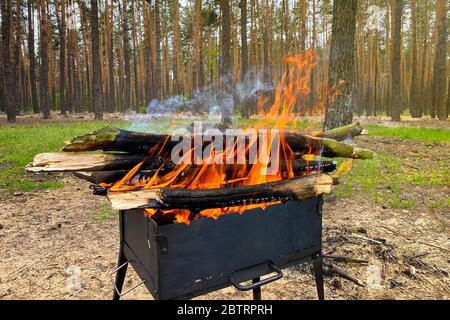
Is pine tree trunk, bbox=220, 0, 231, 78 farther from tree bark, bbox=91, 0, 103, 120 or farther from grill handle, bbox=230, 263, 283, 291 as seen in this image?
grill handle, bbox=230, 263, 283, 291

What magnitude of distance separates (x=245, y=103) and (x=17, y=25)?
17455 millimetres

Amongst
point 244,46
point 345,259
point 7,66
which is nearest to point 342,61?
point 345,259

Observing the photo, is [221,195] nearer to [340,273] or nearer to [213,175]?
[213,175]

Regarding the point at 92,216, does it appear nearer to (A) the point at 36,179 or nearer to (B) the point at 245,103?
(A) the point at 36,179

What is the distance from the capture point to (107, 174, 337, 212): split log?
75.7 inches

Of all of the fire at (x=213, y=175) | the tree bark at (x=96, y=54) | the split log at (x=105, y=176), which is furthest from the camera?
the tree bark at (x=96, y=54)

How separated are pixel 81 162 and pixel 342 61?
6.40m

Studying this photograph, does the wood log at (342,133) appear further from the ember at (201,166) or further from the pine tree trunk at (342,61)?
the pine tree trunk at (342,61)

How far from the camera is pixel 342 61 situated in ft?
23.5

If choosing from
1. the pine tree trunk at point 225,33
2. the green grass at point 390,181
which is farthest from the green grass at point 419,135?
the pine tree trunk at point 225,33

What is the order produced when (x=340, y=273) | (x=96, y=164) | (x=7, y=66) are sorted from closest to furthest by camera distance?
(x=96, y=164)
(x=340, y=273)
(x=7, y=66)

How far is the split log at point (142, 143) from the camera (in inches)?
87.4

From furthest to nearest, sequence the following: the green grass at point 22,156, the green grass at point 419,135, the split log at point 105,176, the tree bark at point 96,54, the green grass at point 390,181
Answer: the tree bark at point 96,54 < the green grass at point 419,135 < the green grass at point 22,156 < the green grass at point 390,181 < the split log at point 105,176
